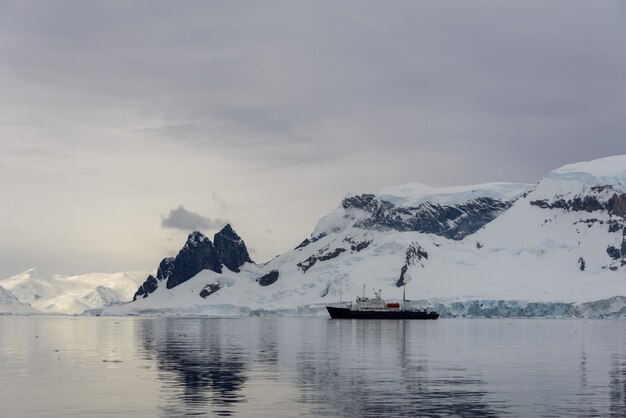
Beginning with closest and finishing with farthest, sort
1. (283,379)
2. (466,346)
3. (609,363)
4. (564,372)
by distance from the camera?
1. (283,379)
2. (564,372)
3. (609,363)
4. (466,346)

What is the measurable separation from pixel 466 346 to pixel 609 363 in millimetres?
35715

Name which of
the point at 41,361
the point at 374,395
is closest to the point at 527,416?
the point at 374,395

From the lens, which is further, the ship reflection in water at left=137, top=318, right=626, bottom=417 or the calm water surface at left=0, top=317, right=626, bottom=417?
the ship reflection in water at left=137, top=318, right=626, bottom=417

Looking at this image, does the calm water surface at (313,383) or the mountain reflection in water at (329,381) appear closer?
the calm water surface at (313,383)

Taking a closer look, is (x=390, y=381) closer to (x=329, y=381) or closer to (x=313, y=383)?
(x=329, y=381)

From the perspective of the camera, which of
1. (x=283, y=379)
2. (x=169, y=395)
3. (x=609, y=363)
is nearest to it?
(x=169, y=395)

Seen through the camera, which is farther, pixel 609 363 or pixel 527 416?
pixel 609 363

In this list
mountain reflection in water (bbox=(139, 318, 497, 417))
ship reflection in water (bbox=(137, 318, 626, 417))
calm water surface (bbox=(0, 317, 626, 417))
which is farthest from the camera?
mountain reflection in water (bbox=(139, 318, 497, 417))

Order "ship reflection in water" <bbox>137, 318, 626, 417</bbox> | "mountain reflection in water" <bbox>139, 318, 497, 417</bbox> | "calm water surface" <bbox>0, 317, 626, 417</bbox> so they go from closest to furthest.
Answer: "calm water surface" <bbox>0, 317, 626, 417</bbox>, "ship reflection in water" <bbox>137, 318, 626, 417</bbox>, "mountain reflection in water" <bbox>139, 318, 497, 417</bbox>

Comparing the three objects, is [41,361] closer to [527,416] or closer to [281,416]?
[281,416]

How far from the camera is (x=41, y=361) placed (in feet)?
320

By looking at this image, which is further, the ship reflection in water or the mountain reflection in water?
the mountain reflection in water

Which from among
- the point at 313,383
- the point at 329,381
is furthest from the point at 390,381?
the point at 313,383

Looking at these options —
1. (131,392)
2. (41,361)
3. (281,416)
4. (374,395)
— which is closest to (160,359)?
(41,361)
